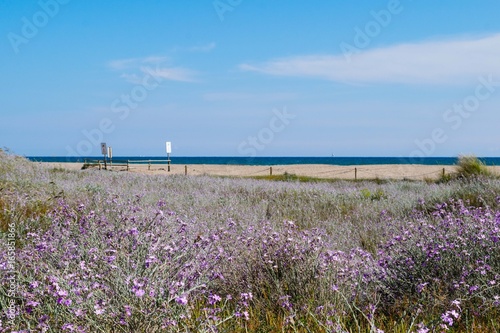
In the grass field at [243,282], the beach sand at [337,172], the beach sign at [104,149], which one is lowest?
the beach sand at [337,172]

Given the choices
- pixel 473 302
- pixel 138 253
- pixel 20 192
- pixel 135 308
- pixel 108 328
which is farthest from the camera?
pixel 20 192

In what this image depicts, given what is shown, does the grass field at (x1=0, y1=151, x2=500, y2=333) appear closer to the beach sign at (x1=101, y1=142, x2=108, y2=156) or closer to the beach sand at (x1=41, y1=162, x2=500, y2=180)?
the beach sand at (x1=41, y1=162, x2=500, y2=180)

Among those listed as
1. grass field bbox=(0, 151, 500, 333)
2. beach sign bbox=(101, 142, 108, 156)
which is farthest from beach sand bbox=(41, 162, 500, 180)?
grass field bbox=(0, 151, 500, 333)

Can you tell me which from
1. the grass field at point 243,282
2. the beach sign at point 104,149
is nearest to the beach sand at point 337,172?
the beach sign at point 104,149

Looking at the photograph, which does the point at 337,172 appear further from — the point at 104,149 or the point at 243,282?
the point at 243,282

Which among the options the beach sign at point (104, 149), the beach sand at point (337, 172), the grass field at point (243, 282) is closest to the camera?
the grass field at point (243, 282)

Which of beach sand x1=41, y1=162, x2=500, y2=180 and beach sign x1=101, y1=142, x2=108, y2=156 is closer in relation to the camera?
beach sand x1=41, y1=162, x2=500, y2=180

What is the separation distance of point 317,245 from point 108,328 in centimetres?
→ 203

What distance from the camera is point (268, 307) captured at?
→ 411 cm

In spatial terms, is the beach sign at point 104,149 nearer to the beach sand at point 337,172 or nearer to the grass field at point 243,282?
the beach sand at point 337,172

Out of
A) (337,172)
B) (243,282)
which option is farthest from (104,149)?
(243,282)

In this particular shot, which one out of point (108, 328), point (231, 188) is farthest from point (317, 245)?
point (231, 188)

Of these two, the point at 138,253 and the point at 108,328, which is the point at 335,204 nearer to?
the point at 138,253

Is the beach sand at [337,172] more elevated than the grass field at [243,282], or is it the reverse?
the grass field at [243,282]
